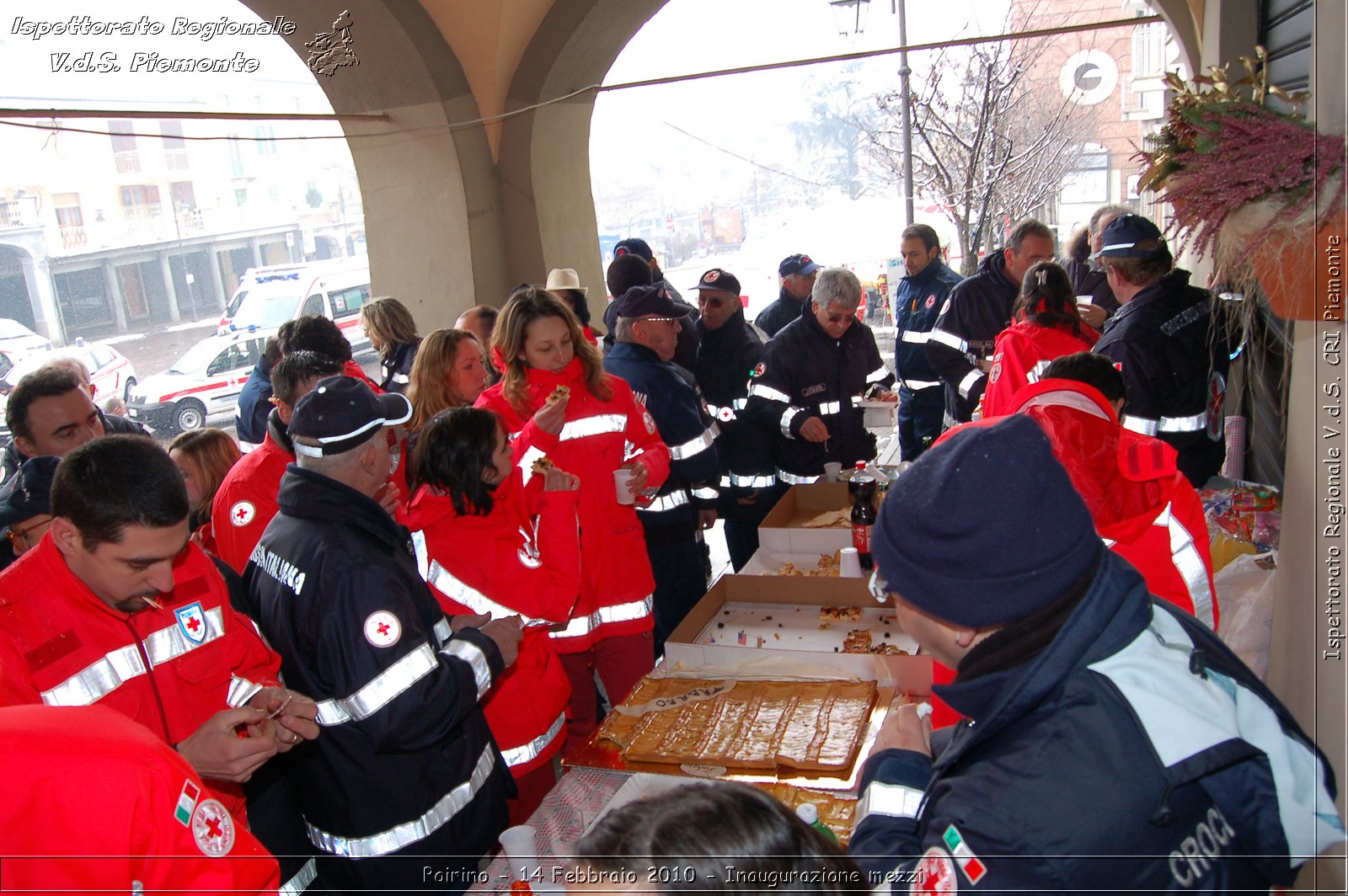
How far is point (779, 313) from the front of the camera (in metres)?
6.75

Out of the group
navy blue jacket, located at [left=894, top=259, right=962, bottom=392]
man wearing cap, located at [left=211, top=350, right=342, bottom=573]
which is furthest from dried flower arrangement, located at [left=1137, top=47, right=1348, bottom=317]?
navy blue jacket, located at [left=894, top=259, right=962, bottom=392]

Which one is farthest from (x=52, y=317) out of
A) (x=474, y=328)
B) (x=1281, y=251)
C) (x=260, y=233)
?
(x=1281, y=251)

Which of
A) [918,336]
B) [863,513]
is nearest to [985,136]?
[918,336]

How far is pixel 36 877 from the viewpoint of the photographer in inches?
53.0

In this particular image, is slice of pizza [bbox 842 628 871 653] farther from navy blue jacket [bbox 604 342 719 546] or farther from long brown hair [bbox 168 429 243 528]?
long brown hair [bbox 168 429 243 528]

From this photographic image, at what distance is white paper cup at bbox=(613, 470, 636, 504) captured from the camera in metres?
3.85

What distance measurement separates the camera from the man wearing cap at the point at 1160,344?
3.90m

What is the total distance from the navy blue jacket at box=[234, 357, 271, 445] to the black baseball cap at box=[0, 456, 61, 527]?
221 centimetres

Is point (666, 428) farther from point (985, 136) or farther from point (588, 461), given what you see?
point (985, 136)

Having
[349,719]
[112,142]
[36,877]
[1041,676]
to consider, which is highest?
[112,142]

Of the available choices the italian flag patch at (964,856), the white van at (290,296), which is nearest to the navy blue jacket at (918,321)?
the italian flag patch at (964,856)

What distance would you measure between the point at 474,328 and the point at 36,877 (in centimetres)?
438

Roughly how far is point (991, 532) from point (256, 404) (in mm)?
4604

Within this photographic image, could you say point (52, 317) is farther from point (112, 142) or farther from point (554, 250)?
point (554, 250)
